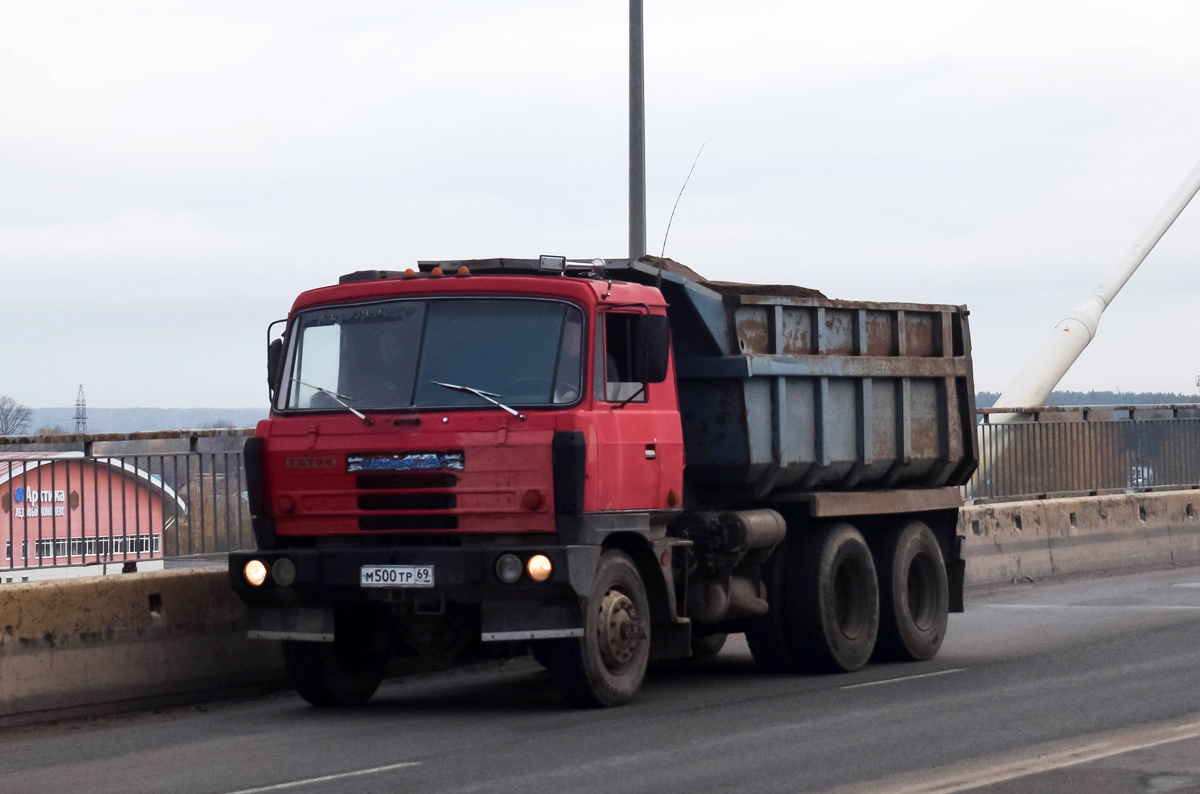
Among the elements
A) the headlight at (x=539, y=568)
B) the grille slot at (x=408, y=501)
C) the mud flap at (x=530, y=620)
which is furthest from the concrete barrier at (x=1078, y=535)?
the grille slot at (x=408, y=501)

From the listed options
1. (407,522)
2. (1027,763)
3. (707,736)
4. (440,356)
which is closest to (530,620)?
(407,522)

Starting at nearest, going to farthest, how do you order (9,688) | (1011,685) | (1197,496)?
(9,688) → (1011,685) → (1197,496)

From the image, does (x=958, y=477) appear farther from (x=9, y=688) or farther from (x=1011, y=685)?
(x=9, y=688)

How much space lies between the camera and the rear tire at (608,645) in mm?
10555

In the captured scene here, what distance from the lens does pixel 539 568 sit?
1032 centimetres

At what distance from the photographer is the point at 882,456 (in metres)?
13.6

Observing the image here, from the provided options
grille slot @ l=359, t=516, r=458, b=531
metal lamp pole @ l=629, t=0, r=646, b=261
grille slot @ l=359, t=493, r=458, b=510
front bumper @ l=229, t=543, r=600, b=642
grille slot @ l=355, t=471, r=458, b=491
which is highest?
metal lamp pole @ l=629, t=0, r=646, b=261

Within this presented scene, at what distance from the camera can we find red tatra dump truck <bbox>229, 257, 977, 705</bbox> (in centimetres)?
1045

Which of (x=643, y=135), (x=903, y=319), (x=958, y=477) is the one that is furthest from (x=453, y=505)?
(x=643, y=135)

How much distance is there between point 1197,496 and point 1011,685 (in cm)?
1328

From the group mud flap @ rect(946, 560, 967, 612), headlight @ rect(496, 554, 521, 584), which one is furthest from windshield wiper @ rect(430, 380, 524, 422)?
mud flap @ rect(946, 560, 967, 612)

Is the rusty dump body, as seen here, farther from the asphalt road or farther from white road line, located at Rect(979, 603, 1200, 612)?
white road line, located at Rect(979, 603, 1200, 612)

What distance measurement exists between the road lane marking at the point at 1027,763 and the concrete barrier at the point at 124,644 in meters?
5.28

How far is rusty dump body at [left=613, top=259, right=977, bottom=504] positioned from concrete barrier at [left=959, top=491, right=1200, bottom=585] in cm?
552
